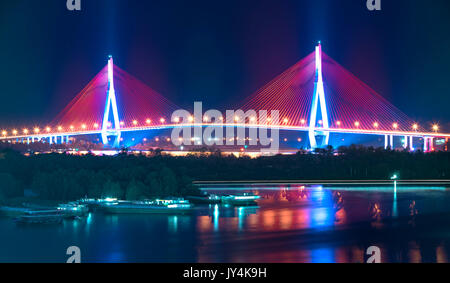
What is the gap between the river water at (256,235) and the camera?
10539mm

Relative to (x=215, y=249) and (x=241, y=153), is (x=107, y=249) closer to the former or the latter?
(x=215, y=249)

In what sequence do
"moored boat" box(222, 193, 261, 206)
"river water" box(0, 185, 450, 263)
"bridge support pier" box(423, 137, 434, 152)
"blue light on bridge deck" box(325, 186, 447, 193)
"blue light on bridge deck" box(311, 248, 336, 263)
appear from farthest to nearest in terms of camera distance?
"bridge support pier" box(423, 137, 434, 152) < "blue light on bridge deck" box(325, 186, 447, 193) < "moored boat" box(222, 193, 261, 206) < "river water" box(0, 185, 450, 263) < "blue light on bridge deck" box(311, 248, 336, 263)

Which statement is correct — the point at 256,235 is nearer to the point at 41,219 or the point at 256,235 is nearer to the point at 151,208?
the point at 151,208

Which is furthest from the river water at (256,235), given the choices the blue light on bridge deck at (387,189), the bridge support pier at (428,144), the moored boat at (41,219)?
the bridge support pier at (428,144)

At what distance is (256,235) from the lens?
1190cm

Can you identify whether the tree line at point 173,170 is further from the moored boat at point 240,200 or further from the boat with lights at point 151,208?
the moored boat at point 240,200

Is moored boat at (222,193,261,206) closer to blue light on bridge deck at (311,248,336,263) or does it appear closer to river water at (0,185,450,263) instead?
river water at (0,185,450,263)

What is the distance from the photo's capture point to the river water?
10.5 metres

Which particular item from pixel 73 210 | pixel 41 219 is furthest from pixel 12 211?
pixel 73 210

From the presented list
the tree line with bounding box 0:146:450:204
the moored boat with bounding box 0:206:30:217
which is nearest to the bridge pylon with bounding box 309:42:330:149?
the tree line with bounding box 0:146:450:204

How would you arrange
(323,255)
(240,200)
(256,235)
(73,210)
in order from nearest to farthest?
(323,255) < (256,235) < (73,210) < (240,200)

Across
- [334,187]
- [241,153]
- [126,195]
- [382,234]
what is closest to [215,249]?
[382,234]

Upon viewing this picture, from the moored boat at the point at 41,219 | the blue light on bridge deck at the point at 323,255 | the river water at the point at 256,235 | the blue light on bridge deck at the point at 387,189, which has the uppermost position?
the blue light on bridge deck at the point at 387,189

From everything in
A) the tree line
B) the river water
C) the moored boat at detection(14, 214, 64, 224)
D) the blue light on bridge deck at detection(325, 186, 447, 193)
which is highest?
the tree line
